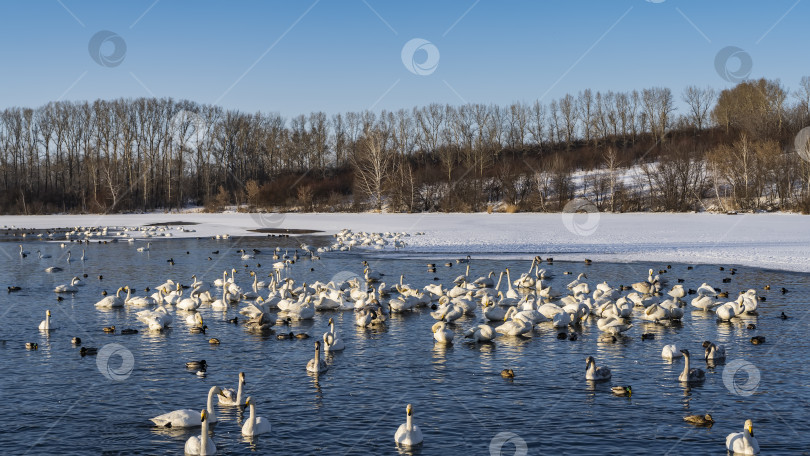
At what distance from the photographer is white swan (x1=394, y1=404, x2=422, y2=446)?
9984 millimetres

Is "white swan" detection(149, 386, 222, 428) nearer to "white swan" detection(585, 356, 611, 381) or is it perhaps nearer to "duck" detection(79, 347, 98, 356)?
"duck" detection(79, 347, 98, 356)

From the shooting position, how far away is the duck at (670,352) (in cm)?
1448

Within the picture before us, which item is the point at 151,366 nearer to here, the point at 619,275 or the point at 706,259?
the point at 619,275

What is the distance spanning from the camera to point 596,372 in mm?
12969

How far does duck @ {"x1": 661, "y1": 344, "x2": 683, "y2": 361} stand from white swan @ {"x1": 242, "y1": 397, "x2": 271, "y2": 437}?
26.6 feet

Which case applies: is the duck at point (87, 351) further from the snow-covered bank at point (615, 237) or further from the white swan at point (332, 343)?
the snow-covered bank at point (615, 237)

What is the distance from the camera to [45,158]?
111562 mm

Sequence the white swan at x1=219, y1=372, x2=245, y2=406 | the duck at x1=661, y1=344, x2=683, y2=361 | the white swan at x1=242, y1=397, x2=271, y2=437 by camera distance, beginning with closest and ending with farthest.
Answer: the white swan at x1=242, y1=397, x2=271, y2=437, the white swan at x1=219, y1=372, x2=245, y2=406, the duck at x1=661, y1=344, x2=683, y2=361

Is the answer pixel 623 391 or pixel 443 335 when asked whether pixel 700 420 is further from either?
pixel 443 335

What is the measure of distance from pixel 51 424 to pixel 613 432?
820 cm

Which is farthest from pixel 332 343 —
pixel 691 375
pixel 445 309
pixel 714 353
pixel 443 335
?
pixel 714 353

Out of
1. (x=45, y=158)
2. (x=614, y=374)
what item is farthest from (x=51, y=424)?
(x=45, y=158)

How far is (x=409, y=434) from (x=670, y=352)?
6.84 meters

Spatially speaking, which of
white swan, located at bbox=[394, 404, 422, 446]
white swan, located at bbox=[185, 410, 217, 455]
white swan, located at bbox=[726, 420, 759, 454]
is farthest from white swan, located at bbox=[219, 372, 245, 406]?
white swan, located at bbox=[726, 420, 759, 454]
